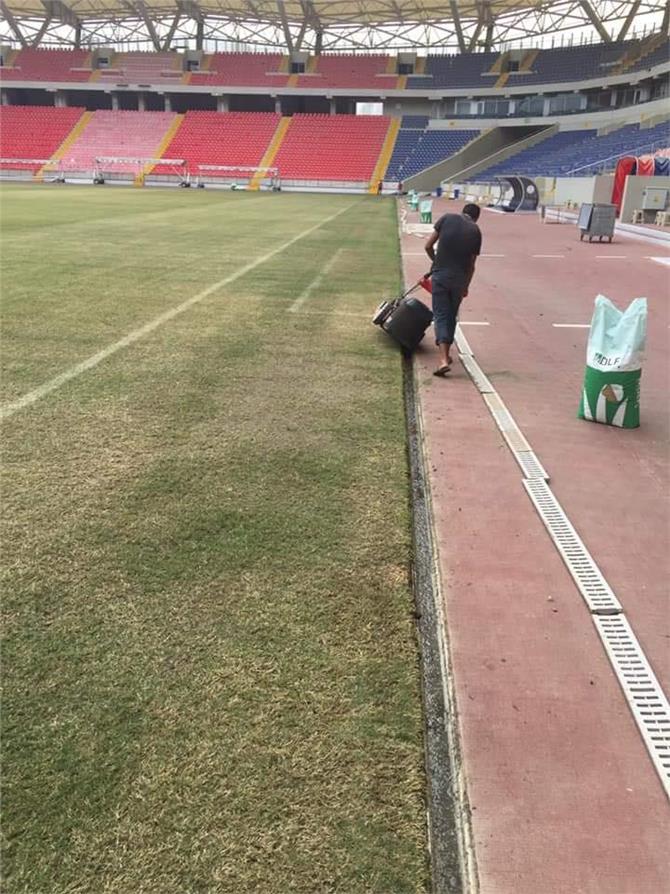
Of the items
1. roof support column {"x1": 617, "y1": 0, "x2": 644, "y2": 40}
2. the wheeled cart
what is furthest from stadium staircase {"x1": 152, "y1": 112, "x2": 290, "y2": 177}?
the wheeled cart

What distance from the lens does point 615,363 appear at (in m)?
5.49

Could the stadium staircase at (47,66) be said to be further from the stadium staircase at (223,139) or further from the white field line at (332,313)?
the white field line at (332,313)

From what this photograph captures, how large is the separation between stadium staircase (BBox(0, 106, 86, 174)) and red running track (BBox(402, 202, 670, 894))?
63.3m

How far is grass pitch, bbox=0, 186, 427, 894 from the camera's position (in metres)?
2.00

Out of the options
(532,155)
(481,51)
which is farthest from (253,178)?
(481,51)

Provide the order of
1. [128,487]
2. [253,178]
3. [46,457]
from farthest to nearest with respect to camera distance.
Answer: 1. [253,178]
2. [46,457]
3. [128,487]

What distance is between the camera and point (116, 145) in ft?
205

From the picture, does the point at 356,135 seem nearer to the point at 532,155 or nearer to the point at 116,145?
the point at 532,155

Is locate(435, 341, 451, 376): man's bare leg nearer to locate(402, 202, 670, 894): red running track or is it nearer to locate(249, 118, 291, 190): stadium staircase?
locate(402, 202, 670, 894): red running track

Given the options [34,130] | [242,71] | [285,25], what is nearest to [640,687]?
[285,25]

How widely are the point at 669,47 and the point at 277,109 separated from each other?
121ft

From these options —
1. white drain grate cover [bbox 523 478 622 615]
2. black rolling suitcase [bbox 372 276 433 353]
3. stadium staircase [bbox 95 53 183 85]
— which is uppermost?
stadium staircase [bbox 95 53 183 85]

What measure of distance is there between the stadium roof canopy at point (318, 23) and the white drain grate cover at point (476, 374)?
59.8 meters

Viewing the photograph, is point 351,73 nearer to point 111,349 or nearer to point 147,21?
point 147,21
